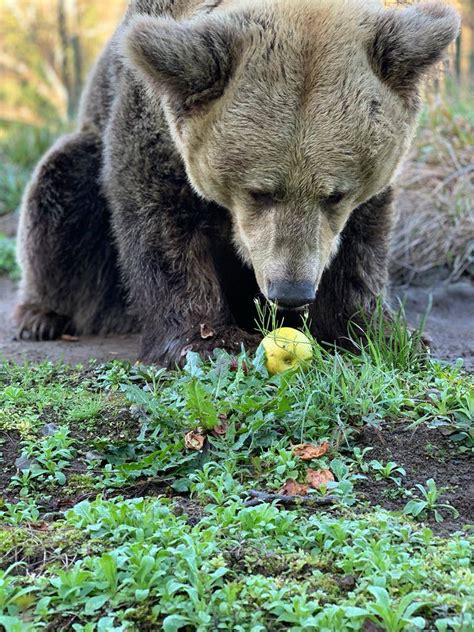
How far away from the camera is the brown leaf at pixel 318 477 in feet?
8.95

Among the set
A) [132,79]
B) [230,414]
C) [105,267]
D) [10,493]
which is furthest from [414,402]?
[105,267]

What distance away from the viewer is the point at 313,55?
136 inches

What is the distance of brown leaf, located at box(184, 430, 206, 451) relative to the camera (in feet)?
9.76

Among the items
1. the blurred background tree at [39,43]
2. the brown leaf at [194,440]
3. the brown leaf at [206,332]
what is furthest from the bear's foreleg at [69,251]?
the blurred background tree at [39,43]

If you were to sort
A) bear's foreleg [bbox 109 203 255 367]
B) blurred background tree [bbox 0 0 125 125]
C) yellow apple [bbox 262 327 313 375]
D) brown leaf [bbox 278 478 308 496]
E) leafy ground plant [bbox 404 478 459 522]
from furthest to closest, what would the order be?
blurred background tree [bbox 0 0 125 125] < bear's foreleg [bbox 109 203 255 367] < yellow apple [bbox 262 327 313 375] < brown leaf [bbox 278 478 308 496] < leafy ground plant [bbox 404 478 459 522]

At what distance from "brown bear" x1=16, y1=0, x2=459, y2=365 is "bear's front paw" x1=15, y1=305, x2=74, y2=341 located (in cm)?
102

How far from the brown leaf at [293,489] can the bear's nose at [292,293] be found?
908 millimetres

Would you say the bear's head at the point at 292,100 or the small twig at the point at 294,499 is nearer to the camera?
the small twig at the point at 294,499

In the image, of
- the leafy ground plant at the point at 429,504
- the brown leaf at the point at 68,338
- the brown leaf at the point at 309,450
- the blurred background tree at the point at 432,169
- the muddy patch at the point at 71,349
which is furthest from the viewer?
the blurred background tree at the point at 432,169

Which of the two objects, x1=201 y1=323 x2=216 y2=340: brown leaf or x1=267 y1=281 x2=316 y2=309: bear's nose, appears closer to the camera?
x1=267 y1=281 x2=316 y2=309: bear's nose

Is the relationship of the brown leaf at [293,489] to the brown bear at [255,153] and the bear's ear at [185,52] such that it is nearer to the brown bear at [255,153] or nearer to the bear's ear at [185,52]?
the brown bear at [255,153]

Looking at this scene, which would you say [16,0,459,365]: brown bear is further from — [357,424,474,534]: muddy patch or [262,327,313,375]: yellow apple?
[357,424,474,534]: muddy patch

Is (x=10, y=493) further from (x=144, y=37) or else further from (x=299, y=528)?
(x=144, y=37)

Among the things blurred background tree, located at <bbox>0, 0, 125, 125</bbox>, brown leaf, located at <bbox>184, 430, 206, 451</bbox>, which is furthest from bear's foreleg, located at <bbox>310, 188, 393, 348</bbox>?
blurred background tree, located at <bbox>0, 0, 125, 125</bbox>
